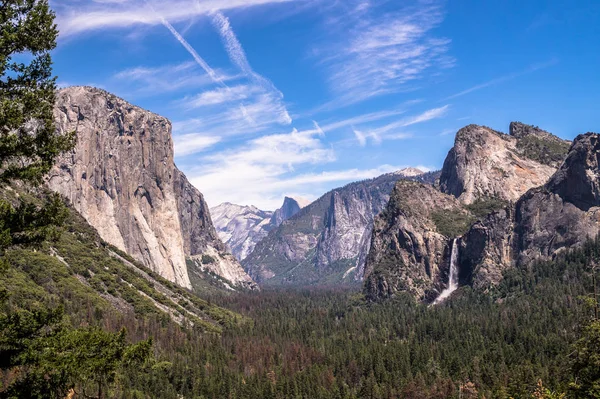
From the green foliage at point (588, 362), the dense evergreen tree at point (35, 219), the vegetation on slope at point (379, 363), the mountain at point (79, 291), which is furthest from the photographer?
the mountain at point (79, 291)

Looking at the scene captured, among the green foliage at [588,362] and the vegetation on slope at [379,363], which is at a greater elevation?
the green foliage at [588,362]


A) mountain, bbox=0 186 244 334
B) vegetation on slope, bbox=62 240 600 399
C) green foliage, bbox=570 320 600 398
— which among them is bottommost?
vegetation on slope, bbox=62 240 600 399

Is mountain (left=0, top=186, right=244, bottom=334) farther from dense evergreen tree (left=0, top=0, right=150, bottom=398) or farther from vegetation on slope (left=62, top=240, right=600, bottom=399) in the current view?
dense evergreen tree (left=0, top=0, right=150, bottom=398)

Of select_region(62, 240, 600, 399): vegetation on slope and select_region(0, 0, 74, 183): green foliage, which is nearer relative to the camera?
select_region(0, 0, 74, 183): green foliage

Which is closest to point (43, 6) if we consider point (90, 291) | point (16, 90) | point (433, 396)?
point (16, 90)

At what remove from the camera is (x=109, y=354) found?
73.6ft

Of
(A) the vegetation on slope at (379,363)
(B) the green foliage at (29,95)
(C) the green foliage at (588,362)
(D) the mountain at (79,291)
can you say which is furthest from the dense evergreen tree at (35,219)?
(D) the mountain at (79,291)

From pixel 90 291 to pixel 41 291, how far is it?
3230 centimetres

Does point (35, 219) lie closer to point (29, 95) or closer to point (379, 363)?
point (29, 95)

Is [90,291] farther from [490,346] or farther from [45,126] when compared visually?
[45,126]

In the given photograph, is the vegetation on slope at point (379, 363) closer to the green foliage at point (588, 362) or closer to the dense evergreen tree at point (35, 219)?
the green foliage at point (588, 362)

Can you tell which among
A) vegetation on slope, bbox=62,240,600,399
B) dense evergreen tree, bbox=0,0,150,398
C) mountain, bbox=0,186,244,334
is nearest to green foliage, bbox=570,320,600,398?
dense evergreen tree, bbox=0,0,150,398

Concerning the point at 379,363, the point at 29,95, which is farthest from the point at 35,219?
the point at 379,363

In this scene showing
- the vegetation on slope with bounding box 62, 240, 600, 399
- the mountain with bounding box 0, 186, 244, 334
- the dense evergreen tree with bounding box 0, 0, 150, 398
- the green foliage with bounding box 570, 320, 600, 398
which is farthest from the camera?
the mountain with bounding box 0, 186, 244, 334
